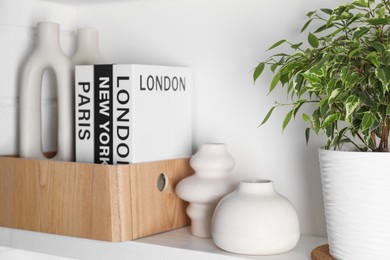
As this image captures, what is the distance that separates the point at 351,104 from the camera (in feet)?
2.73

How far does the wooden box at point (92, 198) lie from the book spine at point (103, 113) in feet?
0.16

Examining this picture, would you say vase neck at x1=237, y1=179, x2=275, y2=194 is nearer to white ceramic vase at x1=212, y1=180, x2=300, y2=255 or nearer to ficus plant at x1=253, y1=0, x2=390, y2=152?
white ceramic vase at x1=212, y1=180, x2=300, y2=255

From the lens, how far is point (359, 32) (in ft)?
2.78

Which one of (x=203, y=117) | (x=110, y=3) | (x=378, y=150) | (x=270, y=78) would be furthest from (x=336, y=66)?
(x=110, y=3)

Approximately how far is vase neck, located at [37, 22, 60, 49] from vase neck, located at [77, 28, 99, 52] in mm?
56

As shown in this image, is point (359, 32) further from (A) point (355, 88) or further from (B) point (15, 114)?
(B) point (15, 114)

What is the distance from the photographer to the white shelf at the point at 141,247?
1.04 metres

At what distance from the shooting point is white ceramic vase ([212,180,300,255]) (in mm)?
1002

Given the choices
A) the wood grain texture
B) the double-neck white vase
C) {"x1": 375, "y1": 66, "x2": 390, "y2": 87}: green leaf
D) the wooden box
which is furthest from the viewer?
the double-neck white vase

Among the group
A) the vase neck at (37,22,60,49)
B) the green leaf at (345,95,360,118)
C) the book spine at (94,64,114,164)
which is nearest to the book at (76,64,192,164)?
the book spine at (94,64,114,164)

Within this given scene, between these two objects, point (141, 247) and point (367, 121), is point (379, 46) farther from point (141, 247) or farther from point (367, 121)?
point (141, 247)

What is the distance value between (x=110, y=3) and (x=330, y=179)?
69 cm

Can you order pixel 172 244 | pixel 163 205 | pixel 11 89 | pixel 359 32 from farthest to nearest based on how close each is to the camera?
pixel 11 89 < pixel 163 205 < pixel 172 244 < pixel 359 32

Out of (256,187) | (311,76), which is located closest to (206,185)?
(256,187)
